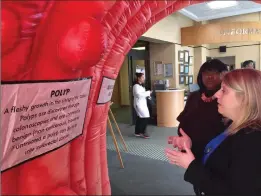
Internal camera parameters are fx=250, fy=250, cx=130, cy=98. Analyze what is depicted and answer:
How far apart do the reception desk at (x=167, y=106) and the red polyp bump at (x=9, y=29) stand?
16.8ft

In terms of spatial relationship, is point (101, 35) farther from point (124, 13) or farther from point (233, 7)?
point (233, 7)

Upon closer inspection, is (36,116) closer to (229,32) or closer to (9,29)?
(9,29)

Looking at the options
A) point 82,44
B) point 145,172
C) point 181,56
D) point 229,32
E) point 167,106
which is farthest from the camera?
point 181,56

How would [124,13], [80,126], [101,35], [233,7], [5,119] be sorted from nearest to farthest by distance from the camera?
[5,119] → [101,35] → [80,126] → [124,13] → [233,7]

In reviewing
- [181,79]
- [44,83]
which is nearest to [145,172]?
[44,83]

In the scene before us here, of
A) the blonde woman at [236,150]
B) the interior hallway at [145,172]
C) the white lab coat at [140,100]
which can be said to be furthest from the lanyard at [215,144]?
the white lab coat at [140,100]

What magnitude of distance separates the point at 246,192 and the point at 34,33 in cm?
97

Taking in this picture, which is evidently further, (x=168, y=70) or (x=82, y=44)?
(x=168, y=70)

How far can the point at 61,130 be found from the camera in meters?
1.11

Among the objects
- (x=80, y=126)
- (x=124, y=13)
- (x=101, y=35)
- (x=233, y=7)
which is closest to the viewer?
(x=101, y=35)

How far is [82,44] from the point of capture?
2.95ft

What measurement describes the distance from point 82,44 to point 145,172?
2523 millimetres

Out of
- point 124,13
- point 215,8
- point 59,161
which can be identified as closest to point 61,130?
point 59,161

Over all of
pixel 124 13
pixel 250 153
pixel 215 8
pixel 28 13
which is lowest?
pixel 250 153
